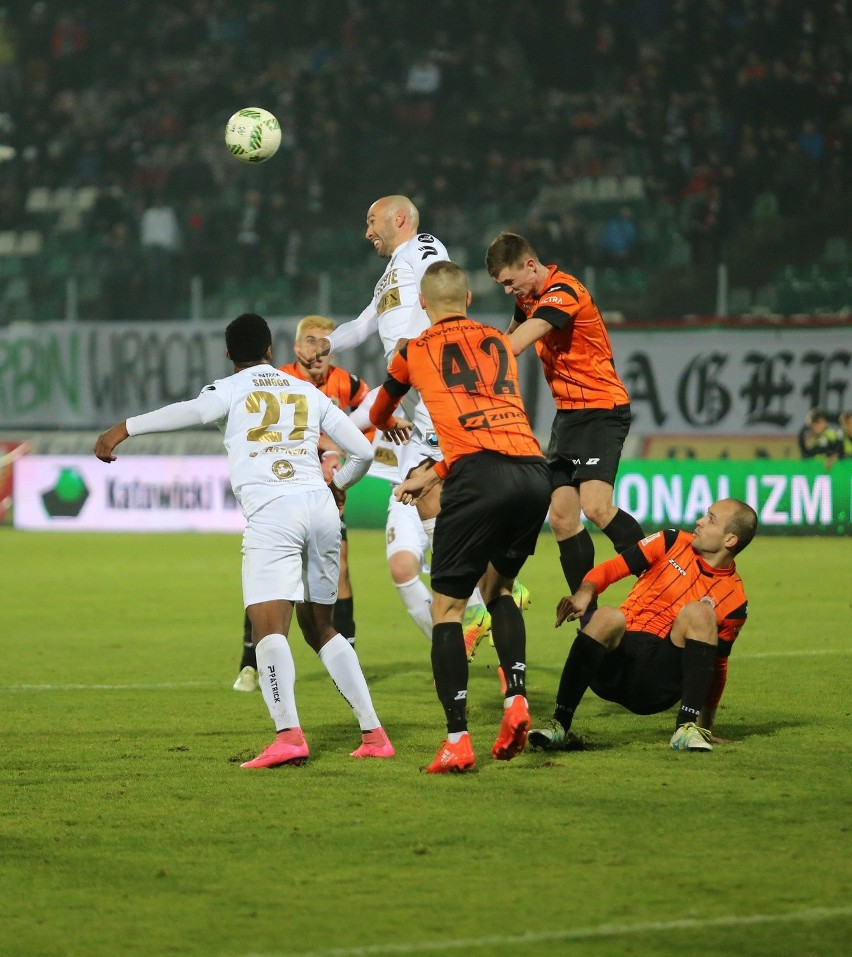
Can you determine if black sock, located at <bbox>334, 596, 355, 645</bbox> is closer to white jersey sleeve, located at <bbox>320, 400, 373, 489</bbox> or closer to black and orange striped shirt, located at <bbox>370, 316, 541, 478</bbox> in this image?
white jersey sleeve, located at <bbox>320, 400, 373, 489</bbox>

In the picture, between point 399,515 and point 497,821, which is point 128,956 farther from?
point 399,515

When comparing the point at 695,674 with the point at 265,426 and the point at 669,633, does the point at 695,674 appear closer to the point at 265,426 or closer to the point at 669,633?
the point at 669,633

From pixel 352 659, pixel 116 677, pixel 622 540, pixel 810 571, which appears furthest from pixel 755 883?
pixel 810 571

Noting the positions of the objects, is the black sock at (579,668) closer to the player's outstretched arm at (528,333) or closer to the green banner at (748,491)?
the player's outstretched arm at (528,333)

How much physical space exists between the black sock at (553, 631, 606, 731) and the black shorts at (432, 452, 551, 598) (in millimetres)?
557

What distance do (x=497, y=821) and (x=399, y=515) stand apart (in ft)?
13.4

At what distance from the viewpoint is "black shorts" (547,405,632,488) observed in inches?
335

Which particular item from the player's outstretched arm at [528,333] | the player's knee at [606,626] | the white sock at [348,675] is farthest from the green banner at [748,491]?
the white sock at [348,675]

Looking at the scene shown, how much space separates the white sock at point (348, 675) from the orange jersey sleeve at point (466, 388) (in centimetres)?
90

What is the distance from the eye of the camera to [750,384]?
2059 centimetres

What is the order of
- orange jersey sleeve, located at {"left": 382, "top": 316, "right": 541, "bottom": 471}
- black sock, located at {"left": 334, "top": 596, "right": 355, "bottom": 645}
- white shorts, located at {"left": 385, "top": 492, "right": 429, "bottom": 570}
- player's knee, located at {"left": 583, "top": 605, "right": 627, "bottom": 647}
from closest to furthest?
orange jersey sleeve, located at {"left": 382, "top": 316, "right": 541, "bottom": 471}, player's knee, located at {"left": 583, "top": 605, "right": 627, "bottom": 647}, white shorts, located at {"left": 385, "top": 492, "right": 429, "bottom": 570}, black sock, located at {"left": 334, "top": 596, "right": 355, "bottom": 645}

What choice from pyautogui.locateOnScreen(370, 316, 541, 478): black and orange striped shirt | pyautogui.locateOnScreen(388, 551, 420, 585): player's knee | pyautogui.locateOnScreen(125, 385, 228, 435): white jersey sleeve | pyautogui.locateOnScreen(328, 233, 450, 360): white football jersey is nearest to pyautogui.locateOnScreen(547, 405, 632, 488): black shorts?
pyautogui.locateOnScreen(328, 233, 450, 360): white football jersey

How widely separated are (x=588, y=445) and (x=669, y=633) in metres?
1.73

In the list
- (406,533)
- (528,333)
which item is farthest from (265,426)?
(406,533)
